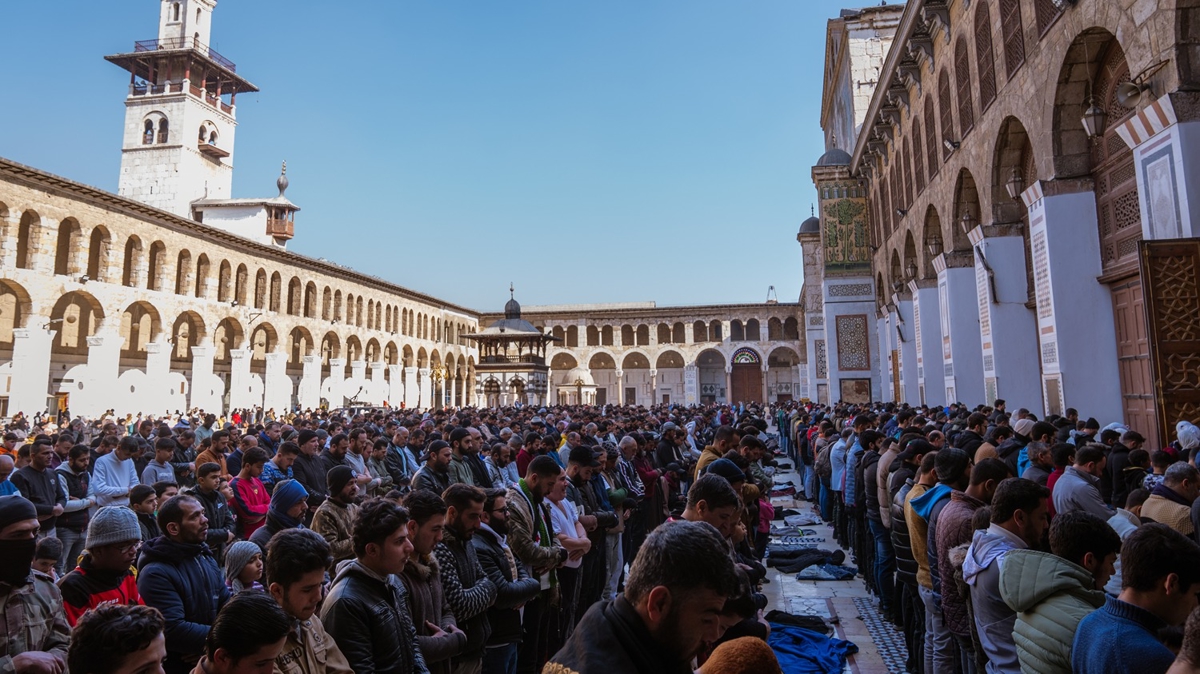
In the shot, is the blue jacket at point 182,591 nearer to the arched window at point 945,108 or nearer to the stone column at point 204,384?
the arched window at point 945,108

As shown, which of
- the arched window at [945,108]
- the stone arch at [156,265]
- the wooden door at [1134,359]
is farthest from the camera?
the stone arch at [156,265]

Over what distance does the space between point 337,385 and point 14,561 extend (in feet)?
90.7

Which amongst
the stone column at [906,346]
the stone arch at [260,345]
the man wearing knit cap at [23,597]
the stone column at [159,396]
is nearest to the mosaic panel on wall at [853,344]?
the stone column at [906,346]

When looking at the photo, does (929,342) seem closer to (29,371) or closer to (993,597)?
(993,597)

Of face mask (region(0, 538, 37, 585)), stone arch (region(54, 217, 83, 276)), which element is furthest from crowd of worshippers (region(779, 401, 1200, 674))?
stone arch (region(54, 217, 83, 276))

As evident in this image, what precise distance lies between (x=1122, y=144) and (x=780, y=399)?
33.9 m

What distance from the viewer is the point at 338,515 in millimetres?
3623

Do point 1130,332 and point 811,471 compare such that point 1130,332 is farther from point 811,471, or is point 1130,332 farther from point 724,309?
point 724,309

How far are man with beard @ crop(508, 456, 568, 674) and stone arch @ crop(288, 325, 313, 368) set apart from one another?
2669 cm

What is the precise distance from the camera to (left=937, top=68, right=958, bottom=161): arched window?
40.3ft

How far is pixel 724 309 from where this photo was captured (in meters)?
40.8

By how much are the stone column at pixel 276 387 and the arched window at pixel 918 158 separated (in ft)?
70.1

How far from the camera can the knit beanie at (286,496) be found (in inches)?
145

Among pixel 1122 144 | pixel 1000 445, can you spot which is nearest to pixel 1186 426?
pixel 1000 445
